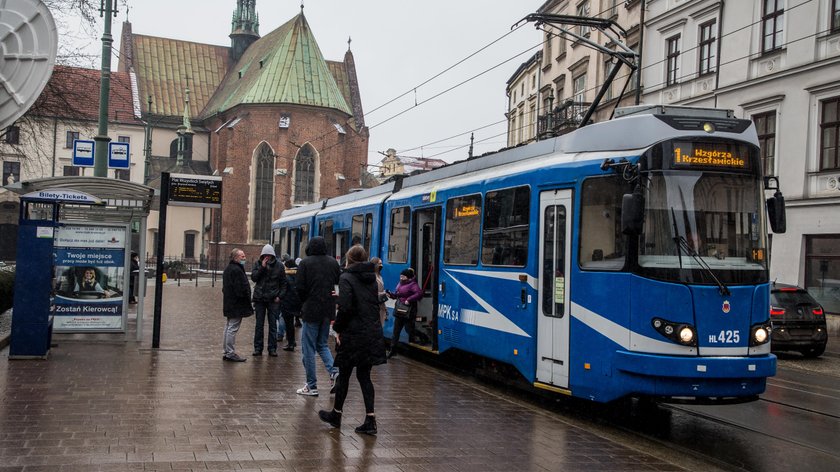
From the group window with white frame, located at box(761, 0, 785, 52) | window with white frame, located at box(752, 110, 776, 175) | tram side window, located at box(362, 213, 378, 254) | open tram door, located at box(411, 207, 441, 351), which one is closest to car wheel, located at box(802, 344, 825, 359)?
window with white frame, located at box(752, 110, 776, 175)

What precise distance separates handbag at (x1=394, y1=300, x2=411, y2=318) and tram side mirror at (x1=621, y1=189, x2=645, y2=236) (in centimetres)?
631

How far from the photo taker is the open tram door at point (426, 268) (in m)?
14.1

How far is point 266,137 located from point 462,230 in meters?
53.6

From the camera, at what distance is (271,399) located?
999 cm

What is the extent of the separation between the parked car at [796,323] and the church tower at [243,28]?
68771 millimetres

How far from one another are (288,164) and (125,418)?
5672 centimetres

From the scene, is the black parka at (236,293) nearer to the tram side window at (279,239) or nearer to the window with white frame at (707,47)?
the tram side window at (279,239)

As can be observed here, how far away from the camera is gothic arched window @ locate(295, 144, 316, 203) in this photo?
6450 cm

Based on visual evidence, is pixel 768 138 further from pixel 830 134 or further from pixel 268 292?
pixel 268 292

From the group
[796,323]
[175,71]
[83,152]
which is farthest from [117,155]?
[175,71]

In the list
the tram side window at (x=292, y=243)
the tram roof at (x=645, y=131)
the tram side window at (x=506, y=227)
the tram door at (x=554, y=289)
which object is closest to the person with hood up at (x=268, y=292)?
the tram side window at (x=506, y=227)

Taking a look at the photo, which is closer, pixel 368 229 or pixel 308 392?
pixel 308 392

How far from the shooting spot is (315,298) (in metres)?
9.93

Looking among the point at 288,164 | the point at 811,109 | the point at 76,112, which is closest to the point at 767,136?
the point at 811,109
